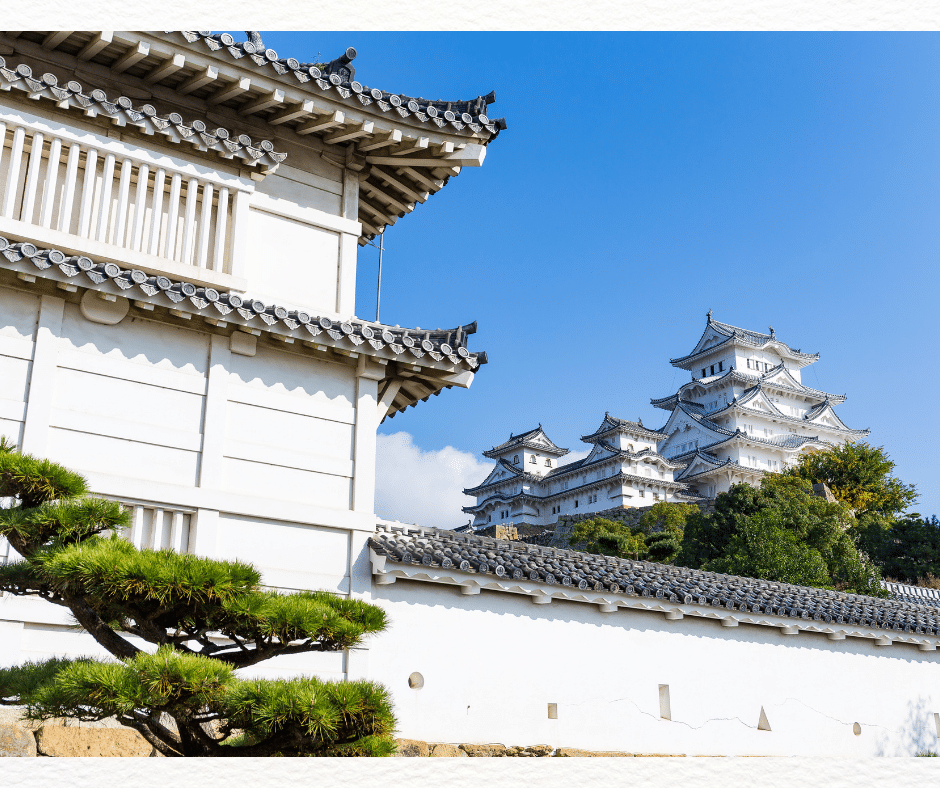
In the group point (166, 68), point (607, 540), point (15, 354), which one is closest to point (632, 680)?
point (15, 354)

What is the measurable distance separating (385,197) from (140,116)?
3.48m

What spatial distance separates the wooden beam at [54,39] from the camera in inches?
350

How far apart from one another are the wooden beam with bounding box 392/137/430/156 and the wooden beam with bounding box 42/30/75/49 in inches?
144

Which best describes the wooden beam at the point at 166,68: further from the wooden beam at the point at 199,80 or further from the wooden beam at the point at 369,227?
the wooden beam at the point at 369,227

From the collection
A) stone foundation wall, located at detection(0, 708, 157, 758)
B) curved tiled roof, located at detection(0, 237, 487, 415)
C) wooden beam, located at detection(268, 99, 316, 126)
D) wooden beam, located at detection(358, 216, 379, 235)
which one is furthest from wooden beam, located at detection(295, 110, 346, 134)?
stone foundation wall, located at detection(0, 708, 157, 758)

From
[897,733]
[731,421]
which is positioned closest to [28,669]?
[897,733]

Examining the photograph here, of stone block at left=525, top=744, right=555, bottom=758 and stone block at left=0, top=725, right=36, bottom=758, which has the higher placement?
stone block at left=0, top=725, right=36, bottom=758

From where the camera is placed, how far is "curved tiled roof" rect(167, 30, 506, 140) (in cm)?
939

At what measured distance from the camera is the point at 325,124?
10.2 meters

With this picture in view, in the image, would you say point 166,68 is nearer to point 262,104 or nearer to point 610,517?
point 262,104
